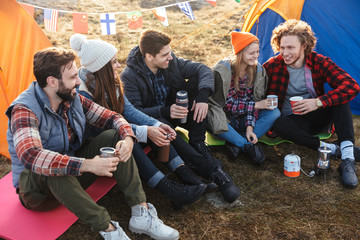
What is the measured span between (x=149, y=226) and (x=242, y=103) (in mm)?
1847

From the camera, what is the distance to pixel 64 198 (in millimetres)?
2275

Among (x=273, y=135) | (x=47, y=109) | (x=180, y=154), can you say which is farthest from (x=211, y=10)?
(x=47, y=109)

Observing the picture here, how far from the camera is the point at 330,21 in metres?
4.46

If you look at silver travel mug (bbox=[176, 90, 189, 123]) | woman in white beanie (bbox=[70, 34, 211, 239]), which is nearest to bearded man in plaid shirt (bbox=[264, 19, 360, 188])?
silver travel mug (bbox=[176, 90, 189, 123])

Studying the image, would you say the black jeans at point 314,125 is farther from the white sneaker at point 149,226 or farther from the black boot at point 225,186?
the white sneaker at point 149,226

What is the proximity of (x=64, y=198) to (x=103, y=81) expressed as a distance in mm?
1138

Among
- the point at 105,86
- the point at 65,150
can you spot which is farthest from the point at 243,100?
the point at 65,150

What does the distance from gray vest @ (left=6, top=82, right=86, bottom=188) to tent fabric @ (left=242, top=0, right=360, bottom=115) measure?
315cm

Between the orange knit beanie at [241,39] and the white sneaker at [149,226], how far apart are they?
1.91 m

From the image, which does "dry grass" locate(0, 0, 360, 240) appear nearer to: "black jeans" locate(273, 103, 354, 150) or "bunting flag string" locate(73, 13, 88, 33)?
"black jeans" locate(273, 103, 354, 150)

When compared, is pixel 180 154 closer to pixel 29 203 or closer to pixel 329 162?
pixel 29 203

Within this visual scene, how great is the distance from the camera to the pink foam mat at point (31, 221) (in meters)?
2.53

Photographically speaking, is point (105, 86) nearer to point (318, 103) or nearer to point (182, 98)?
point (182, 98)

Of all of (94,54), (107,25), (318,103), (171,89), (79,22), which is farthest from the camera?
(79,22)
